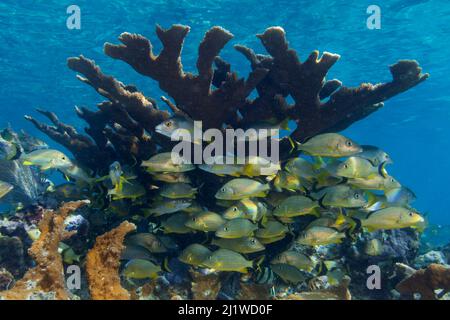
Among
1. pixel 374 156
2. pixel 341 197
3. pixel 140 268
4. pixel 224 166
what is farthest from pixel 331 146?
pixel 140 268

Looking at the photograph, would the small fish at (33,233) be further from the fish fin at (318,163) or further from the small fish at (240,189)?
the fish fin at (318,163)

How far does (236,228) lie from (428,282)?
267 centimetres

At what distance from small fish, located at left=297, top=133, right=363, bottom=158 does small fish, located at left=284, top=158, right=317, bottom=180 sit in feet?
0.90

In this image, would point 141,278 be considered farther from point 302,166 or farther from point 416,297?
point 416,297

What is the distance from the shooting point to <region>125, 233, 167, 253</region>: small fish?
4.91m

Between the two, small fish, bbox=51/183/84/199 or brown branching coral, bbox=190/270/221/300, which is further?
small fish, bbox=51/183/84/199

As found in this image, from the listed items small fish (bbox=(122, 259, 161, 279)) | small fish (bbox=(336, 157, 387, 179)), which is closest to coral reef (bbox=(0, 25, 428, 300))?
small fish (bbox=(122, 259, 161, 279))

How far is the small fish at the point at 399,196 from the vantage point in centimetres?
537

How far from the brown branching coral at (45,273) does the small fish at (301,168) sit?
10.0ft

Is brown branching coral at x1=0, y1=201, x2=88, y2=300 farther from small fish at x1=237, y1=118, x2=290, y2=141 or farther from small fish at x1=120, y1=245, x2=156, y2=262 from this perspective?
small fish at x1=237, y1=118, x2=290, y2=141

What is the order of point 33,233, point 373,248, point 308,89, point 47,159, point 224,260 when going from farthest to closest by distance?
1. point 373,248
2. point 33,233
3. point 308,89
4. point 47,159
5. point 224,260

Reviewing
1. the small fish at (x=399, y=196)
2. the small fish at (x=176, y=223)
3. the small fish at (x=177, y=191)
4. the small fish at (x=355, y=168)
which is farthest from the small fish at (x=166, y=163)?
the small fish at (x=399, y=196)

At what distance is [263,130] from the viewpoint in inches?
189

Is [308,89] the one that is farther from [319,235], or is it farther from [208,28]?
[208,28]
